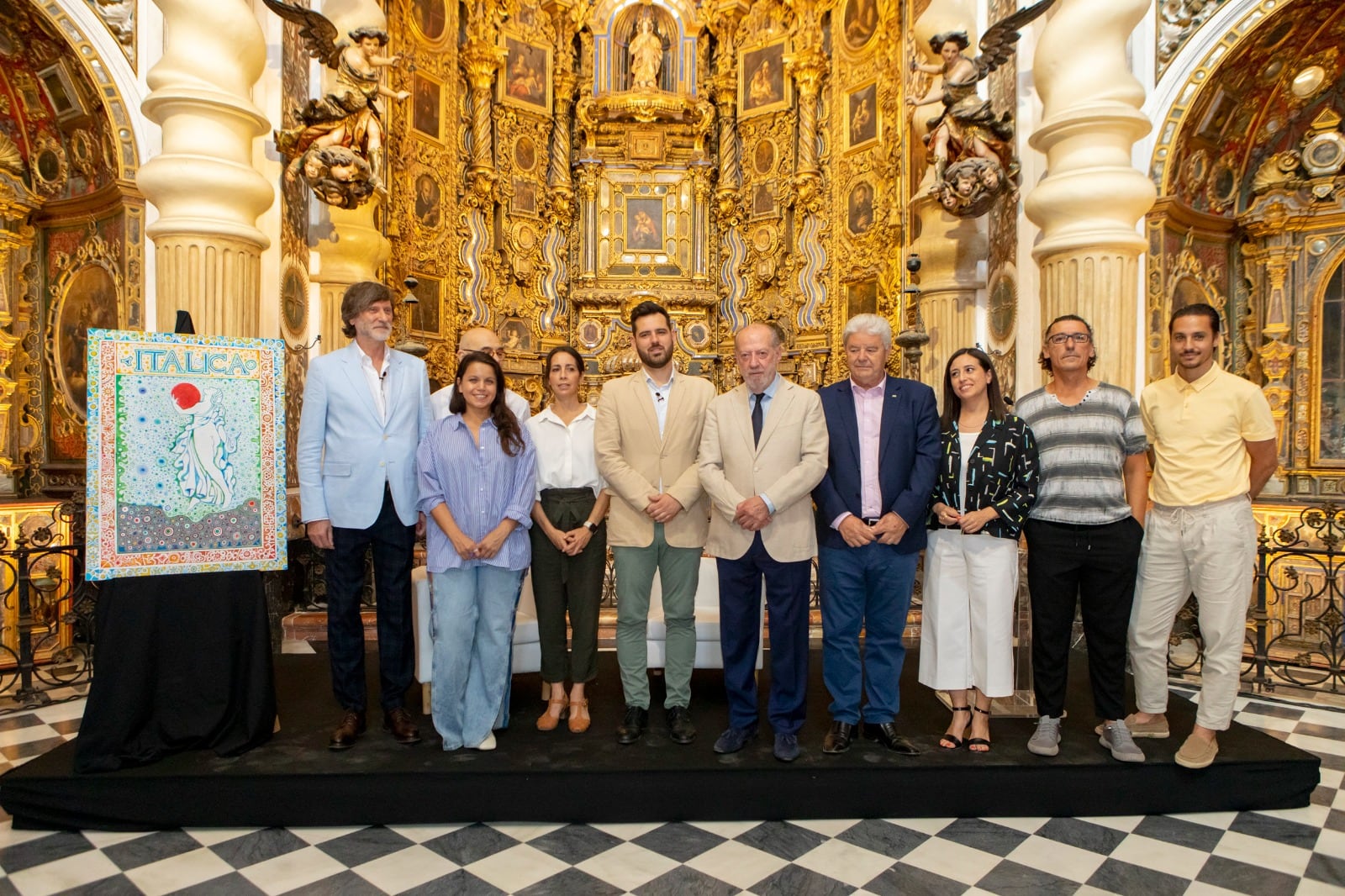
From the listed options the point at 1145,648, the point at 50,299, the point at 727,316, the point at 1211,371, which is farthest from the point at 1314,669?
the point at 50,299

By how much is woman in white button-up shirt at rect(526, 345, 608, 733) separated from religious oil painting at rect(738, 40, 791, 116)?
895 centimetres

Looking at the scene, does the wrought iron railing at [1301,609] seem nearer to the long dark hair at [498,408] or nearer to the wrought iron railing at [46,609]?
the long dark hair at [498,408]

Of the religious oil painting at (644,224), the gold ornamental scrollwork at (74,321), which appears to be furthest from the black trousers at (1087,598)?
the religious oil painting at (644,224)

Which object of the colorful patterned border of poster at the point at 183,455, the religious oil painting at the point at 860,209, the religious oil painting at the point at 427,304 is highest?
the religious oil painting at the point at 860,209

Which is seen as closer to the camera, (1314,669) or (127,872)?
(127,872)

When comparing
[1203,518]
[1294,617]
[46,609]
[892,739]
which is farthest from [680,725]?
[1294,617]

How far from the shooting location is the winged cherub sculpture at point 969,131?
577 centimetres

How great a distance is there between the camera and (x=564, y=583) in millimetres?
3686

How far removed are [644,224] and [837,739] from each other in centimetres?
953

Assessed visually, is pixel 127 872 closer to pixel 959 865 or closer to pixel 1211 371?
pixel 959 865

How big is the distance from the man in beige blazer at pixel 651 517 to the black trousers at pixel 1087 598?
1.41 meters

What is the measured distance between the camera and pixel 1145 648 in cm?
343

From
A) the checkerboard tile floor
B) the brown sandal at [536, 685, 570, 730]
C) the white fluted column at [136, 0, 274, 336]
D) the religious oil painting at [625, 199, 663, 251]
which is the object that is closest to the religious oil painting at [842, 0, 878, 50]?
the religious oil painting at [625, 199, 663, 251]

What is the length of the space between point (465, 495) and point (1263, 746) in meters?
3.47
